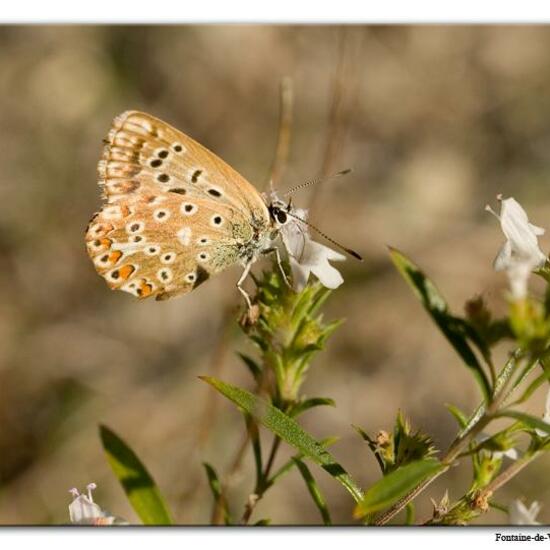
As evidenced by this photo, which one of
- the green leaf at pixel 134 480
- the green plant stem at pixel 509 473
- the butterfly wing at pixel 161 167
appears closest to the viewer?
the green plant stem at pixel 509 473

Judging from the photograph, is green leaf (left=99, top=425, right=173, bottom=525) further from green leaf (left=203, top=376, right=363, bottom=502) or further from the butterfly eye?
the butterfly eye

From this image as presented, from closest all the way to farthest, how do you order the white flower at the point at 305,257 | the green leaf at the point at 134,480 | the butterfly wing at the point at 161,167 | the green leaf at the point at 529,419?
the green leaf at the point at 529,419 → the white flower at the point at 305,257 → the green leaf at the point at 134,480 → the butterfly wing at the point at 161,167

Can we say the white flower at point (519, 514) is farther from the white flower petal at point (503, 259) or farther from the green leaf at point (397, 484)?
the white flower petal at point (503, 259)

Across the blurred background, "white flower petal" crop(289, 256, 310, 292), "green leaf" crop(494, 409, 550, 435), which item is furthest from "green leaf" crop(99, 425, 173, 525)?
the blurred background

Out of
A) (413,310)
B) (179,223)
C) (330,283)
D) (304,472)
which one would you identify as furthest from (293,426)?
(413,310)

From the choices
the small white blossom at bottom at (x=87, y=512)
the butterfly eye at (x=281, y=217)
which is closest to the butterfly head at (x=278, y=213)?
the butterfly eye at (x=281, y=217)

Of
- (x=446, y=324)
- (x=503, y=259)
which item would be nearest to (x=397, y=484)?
(x=446, y=324)
